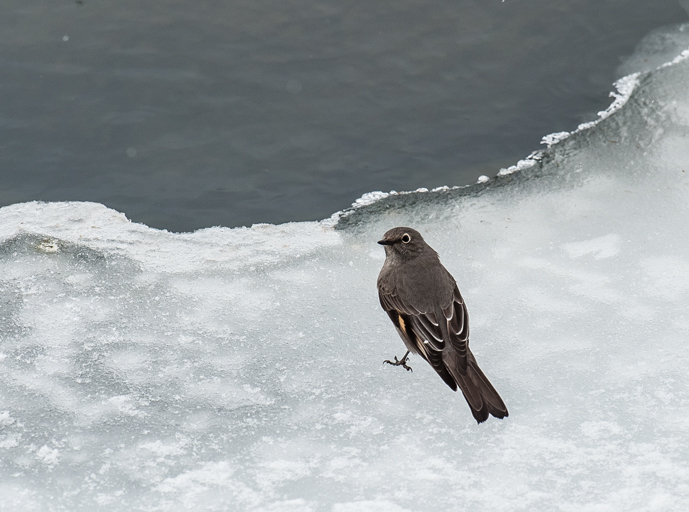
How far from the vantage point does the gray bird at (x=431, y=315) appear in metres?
Answer: 3.24

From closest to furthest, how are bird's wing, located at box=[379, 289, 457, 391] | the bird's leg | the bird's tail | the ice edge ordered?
the bird's tail, bird's wing, located at box=[379, 289, 457, 391], the bird's leg, the ice edge

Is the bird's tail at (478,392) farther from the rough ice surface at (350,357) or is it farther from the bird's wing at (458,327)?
the rough ice surface at (350,357)

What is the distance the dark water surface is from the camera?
500cm

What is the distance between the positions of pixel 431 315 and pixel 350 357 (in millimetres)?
477

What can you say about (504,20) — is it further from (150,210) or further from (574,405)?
(574,405)

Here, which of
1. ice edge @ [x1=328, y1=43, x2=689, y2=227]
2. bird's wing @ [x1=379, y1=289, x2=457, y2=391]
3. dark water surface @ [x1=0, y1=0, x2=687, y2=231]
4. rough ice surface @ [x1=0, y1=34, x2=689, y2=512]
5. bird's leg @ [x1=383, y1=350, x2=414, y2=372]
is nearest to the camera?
rough ice surface @ [x1=0, y1=34, x2=689, y2=512]

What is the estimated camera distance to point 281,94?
575cm

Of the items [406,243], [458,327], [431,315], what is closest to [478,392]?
[458,327]

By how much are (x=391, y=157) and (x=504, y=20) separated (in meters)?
2.02

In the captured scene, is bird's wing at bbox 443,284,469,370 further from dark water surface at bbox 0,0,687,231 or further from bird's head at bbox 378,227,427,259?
dark water surface at bbox 0,0,687,231

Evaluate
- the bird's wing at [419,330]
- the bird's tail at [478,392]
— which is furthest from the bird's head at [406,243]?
the bird's tail at [478,392]

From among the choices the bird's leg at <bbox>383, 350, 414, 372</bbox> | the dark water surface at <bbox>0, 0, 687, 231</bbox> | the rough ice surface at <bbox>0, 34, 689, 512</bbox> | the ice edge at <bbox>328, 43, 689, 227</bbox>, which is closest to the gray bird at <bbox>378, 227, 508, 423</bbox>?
the bird's leg at <bbox>383, 350, 414, 372</bbox>

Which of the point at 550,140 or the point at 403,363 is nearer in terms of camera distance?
the point at 403,363

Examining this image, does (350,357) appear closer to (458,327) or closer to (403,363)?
(403,363)
